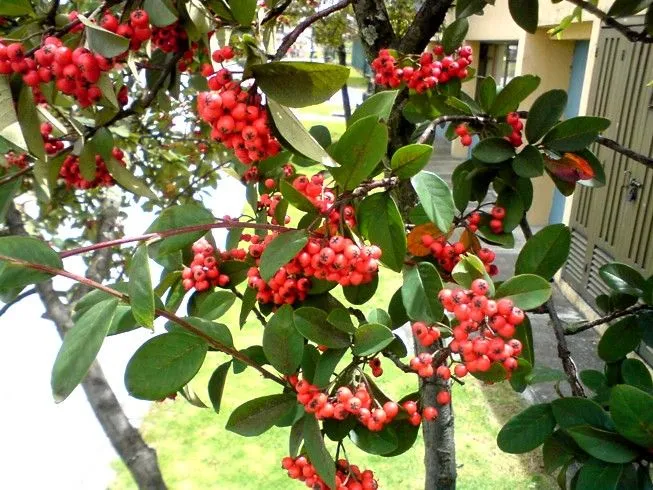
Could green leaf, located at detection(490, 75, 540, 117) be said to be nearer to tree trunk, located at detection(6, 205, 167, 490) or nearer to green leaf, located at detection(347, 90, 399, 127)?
green leaf, located at detection(347, 90, 399, 127)

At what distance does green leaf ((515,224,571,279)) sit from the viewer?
0.99 m

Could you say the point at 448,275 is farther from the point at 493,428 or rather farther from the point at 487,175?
the point at 493,428

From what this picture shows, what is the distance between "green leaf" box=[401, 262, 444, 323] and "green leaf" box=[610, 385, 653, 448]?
0.26 m

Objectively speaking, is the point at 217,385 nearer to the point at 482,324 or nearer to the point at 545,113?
the point at 482,324

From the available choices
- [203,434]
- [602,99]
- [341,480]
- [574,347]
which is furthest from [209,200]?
[602,99]

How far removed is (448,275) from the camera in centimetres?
101

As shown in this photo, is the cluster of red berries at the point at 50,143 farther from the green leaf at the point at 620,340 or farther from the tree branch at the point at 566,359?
the green leaf at the point at 620,340

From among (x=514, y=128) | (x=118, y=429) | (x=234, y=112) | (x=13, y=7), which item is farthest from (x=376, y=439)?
(x=118, y=429)

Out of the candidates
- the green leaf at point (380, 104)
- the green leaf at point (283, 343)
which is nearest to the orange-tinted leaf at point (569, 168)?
the green leaf at point (380, 104)

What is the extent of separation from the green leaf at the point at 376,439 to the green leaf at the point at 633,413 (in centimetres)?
31

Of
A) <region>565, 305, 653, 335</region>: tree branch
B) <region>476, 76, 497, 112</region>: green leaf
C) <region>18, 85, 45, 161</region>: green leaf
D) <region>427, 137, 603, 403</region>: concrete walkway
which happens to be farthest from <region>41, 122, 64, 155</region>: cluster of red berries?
<region>427, 137, 603, 403</region>: concrete walkway

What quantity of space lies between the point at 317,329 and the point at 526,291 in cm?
29

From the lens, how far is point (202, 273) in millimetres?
1063

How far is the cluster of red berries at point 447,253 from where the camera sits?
39.0 inches
